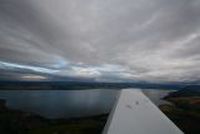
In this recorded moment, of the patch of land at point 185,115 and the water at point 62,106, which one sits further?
the water at point 62,106

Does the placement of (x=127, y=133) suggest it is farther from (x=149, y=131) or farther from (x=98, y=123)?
(x=98, y=123)

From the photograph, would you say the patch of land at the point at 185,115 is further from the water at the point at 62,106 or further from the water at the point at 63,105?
the water at the point at 62,106

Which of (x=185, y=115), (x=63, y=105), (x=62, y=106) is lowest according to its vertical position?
(x=185, y=115)

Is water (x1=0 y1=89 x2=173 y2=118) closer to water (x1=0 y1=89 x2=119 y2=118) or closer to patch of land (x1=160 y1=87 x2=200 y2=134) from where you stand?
water (x1=0 y1=89 x2=119 y2=118)

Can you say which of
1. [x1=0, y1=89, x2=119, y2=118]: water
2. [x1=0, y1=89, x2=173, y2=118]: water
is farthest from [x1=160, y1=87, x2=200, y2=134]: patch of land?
[x1=0, y1=89, x2=119, y2=118]: water

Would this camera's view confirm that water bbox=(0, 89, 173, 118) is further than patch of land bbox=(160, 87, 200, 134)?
Yes

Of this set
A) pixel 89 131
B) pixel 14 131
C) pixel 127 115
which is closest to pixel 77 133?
pixel 89 131

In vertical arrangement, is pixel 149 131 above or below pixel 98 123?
above

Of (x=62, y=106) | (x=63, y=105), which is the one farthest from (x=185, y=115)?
(x=63, y=105)

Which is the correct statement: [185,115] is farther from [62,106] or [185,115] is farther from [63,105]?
[63,105]

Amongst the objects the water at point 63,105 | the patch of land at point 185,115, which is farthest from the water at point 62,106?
the patch of land at point 185,115

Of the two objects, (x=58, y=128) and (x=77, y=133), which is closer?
(x=77, y=133)
